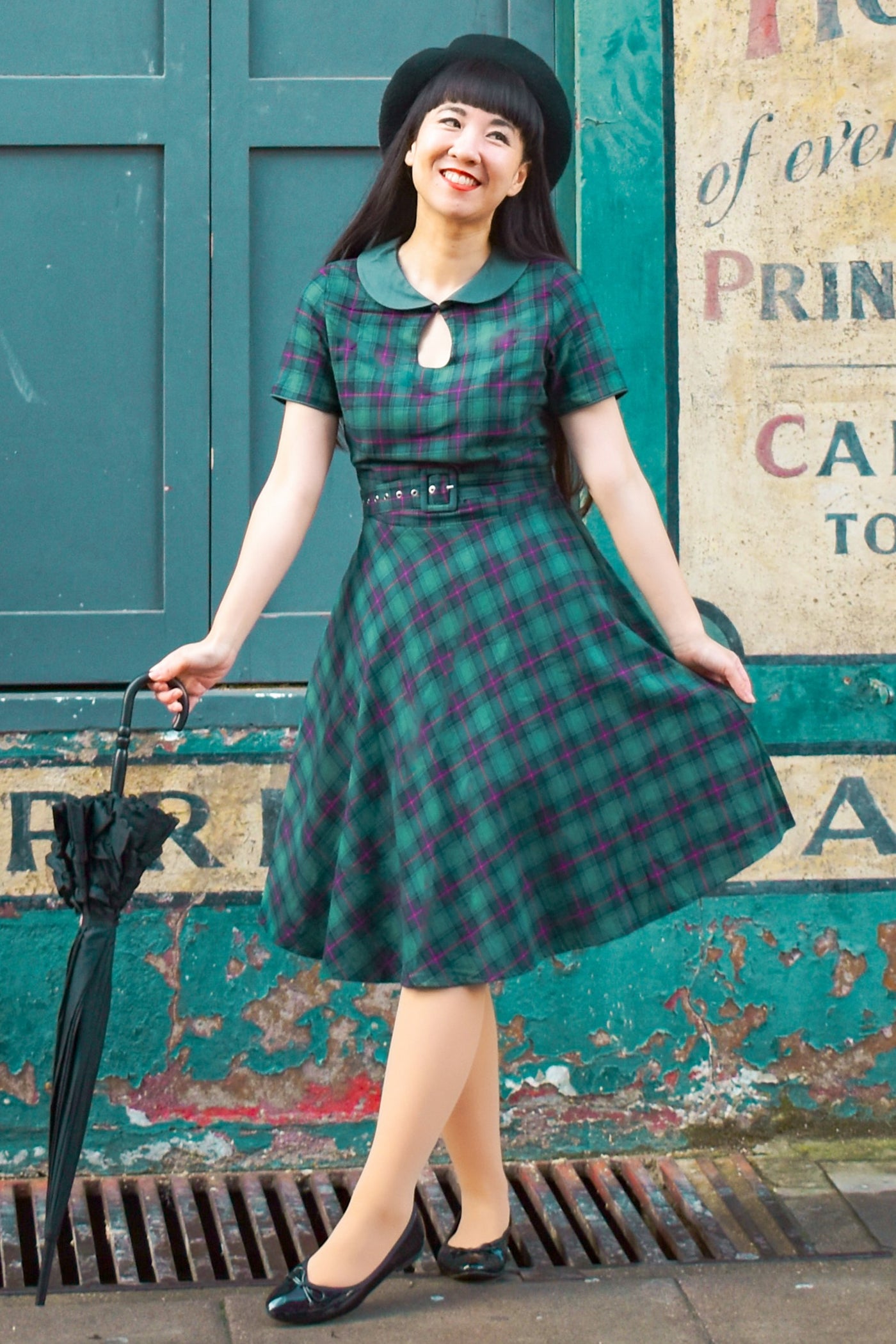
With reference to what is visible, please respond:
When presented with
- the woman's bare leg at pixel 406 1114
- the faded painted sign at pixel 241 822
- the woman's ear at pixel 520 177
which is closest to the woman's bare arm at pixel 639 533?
the woman's ear at pixel 520 177

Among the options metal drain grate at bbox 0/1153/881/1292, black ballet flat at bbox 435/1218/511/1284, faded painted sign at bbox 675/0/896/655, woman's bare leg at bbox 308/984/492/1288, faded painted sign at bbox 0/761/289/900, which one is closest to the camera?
woman's bare leg at bbox 308/984/492/1288

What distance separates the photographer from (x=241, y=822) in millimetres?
3352

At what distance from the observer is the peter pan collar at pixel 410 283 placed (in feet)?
8.50

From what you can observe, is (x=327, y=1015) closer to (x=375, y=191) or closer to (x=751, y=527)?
(x=751, y=527)

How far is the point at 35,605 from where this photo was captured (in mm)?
3412

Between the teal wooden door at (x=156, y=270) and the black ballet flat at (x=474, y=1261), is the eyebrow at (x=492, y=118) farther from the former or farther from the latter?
the black ballet flat at (x=474, y=1261)

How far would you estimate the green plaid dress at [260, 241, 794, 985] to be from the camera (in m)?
2.51

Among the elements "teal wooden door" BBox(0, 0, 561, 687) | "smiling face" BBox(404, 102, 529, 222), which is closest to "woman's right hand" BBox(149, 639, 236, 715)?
"smiling face" BBox(404, 102, 529, 222)

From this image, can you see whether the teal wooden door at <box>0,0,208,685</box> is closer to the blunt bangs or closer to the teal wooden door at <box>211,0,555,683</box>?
the teal wooden door at <box>211,0,555,683</box>

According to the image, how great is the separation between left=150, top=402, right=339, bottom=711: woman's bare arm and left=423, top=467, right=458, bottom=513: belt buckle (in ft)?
0.68

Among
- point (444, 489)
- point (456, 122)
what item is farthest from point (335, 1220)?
point (456, 122)

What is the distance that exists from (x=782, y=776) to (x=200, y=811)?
119cm

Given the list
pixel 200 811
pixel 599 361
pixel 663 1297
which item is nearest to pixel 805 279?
pixel 599 361

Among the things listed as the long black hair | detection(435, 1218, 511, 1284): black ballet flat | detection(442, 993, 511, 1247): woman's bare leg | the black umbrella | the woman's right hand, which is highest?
the long black hair
